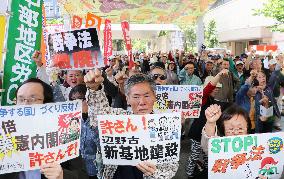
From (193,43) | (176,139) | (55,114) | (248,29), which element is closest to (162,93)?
(176,139)

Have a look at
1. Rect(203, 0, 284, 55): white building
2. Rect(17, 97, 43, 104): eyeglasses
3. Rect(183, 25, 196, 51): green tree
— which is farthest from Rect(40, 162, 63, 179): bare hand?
Rect(183, 25, 196, 51): green tree

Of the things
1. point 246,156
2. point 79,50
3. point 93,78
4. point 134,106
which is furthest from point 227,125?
point 79,50

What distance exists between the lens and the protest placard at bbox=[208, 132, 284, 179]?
2.70 m

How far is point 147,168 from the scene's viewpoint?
103 inches

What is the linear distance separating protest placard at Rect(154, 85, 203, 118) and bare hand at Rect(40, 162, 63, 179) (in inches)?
121

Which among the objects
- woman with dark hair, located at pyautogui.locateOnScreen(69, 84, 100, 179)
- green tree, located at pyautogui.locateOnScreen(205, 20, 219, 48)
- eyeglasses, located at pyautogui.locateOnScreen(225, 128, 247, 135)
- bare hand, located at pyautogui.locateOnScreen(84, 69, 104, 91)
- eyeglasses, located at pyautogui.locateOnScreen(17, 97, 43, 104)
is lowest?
woman with dark hair, located at pyautogui.locateOnScreen(69, 84, 100, 179)

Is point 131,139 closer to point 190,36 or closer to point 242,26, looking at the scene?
point 242,26

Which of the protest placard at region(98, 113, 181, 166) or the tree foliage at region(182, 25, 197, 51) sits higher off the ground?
the tree foliage at region(182, 25, 197, 51)

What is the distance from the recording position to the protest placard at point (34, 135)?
2.40 m

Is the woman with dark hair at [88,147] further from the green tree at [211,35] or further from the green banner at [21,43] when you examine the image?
the green tree at [211,35]

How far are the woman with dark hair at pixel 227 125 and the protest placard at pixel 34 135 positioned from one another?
3.44ft

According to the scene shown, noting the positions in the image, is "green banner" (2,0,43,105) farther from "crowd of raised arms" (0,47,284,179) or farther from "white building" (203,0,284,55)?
"white building" (203,0,284,55)

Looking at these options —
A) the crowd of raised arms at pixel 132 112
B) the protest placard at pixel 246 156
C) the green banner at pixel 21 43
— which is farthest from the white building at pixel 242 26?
the protest placard at pixel 246 156

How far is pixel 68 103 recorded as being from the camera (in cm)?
264
